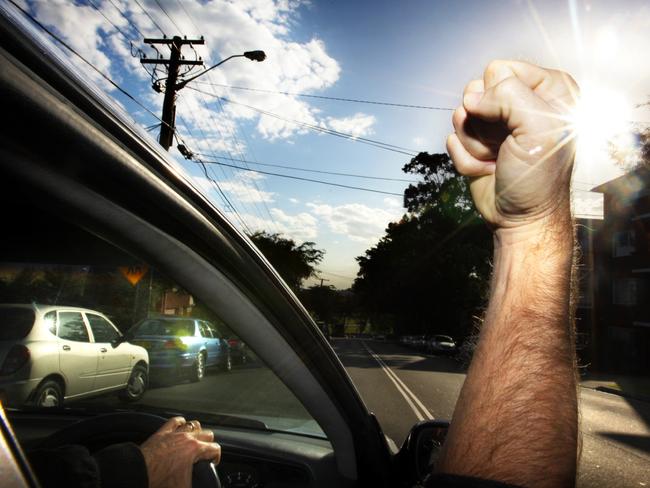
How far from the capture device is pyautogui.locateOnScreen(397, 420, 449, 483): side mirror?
5.17 feet

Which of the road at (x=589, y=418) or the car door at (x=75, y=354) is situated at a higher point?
the car door at (x=75, y=354)

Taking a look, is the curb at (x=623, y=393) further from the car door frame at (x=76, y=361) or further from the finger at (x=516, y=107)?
the finger at (x=516, y=107)

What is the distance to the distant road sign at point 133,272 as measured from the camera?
1188mm

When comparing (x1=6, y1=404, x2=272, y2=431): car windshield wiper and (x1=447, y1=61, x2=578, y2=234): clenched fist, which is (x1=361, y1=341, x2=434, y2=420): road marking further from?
(x1=447, y1=61, x2=578, y2=234): clenched fist

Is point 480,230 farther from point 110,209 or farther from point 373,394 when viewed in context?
point 110,209

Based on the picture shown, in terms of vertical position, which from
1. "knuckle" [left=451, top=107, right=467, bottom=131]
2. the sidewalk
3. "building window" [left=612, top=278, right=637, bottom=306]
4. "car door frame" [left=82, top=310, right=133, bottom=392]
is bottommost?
the sidewalk

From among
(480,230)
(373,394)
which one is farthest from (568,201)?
(480,230)

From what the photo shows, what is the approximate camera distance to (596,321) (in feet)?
100

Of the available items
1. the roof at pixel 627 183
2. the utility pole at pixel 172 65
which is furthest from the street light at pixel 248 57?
the roof at pixel 627 183

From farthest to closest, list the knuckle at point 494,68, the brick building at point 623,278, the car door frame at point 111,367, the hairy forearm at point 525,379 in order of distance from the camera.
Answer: the brick building at point 623,278 < the car door frame at point 111,367 < the knuckle at point 494,68 < the hairy forearm at point 525,379

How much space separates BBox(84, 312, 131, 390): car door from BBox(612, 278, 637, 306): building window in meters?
33.2

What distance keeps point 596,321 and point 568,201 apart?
35.2 m

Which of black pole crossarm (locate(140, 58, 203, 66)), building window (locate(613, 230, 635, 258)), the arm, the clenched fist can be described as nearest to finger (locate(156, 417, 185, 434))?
the arm

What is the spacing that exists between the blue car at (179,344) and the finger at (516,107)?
1.19m
